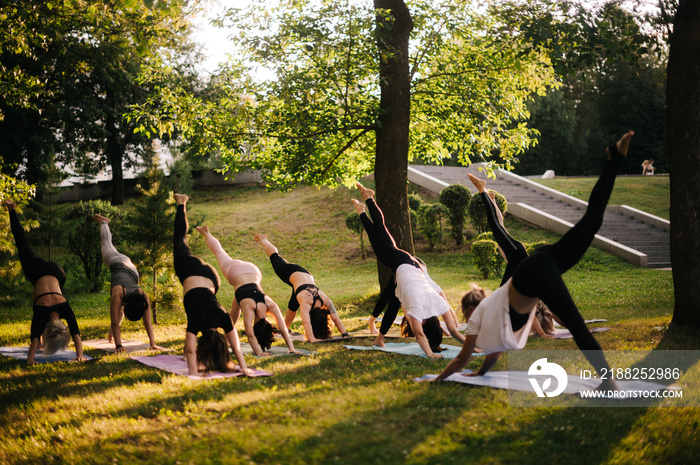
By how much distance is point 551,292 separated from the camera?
4.77 meters

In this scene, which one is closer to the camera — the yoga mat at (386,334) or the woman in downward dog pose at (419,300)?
the woman in downward dog pose at (419,300)

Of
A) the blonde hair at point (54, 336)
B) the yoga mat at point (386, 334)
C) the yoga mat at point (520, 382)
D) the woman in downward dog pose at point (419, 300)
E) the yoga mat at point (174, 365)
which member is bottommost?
the yoga mat at point (386, 334)

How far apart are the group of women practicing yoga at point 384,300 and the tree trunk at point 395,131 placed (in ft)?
12.2

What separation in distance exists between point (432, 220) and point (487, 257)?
542 centimetres

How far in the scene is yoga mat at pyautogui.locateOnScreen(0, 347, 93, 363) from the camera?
27.6 ft

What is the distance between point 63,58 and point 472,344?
2739 centimetres

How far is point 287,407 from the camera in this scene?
5.19m

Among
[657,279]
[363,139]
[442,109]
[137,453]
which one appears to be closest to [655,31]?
[442,109]

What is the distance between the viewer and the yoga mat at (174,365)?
6.77 m

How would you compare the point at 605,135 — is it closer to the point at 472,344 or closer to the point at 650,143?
the point at 650,143

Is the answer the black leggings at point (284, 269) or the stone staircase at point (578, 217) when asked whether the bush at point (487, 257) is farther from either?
the black leggings at point (284, 269)

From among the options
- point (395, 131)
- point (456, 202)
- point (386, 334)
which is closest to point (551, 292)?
point (386, 334)

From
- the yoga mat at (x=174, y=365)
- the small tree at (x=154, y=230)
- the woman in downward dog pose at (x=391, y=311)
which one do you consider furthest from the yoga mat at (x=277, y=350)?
the small tree at (x=154, y=230)

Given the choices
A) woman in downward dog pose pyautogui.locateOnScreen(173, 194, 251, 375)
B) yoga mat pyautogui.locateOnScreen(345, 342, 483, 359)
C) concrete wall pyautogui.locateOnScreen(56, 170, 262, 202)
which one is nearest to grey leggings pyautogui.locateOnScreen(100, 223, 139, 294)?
woman in downward dog pose pyautogui.locateOnScreen(173, 194, 251, 375)
